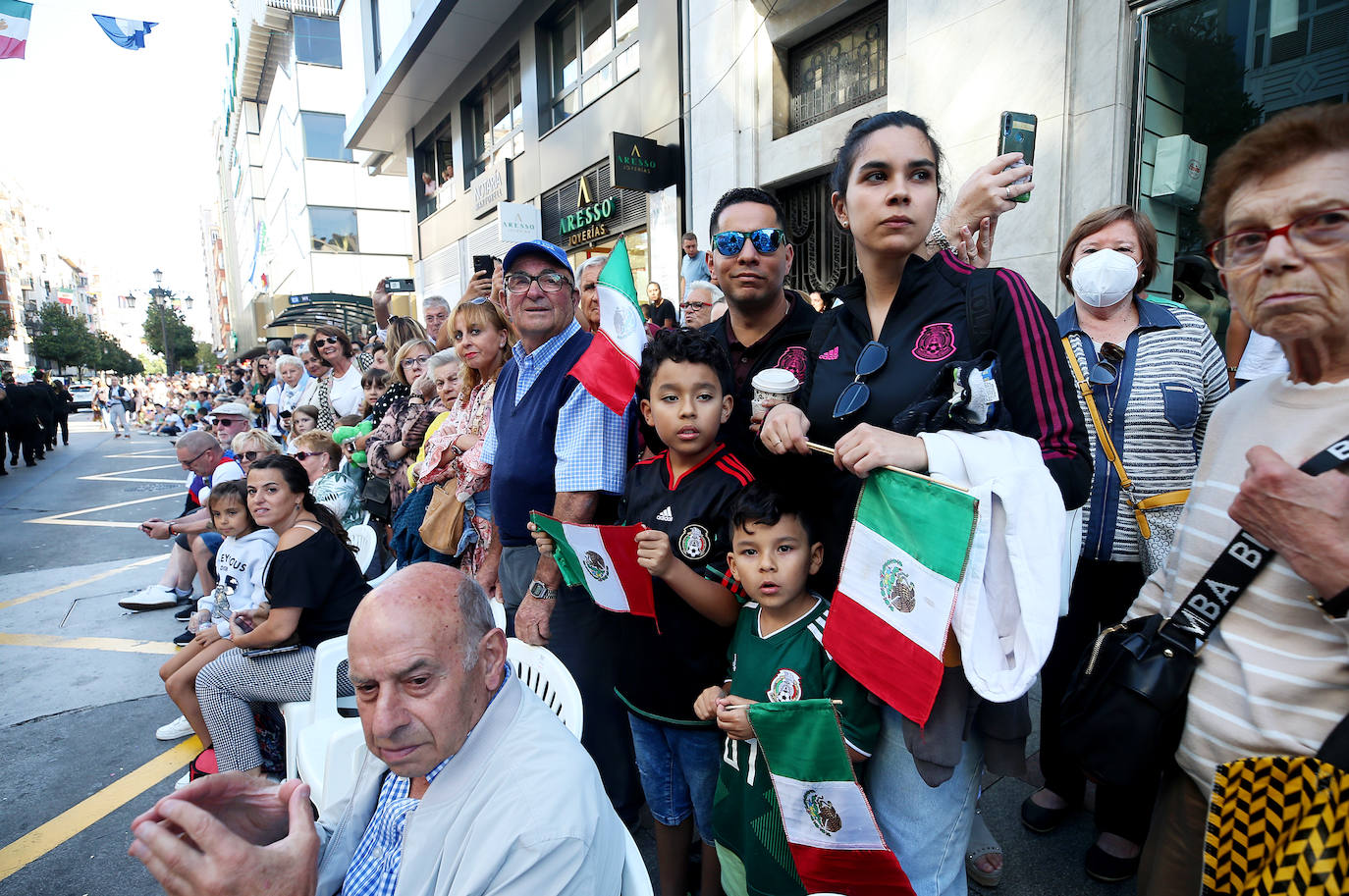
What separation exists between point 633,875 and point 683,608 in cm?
83

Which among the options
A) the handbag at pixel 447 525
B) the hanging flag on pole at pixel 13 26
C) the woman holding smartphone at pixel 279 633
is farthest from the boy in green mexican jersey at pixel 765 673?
the hanging flag on pole at pixel 13 26

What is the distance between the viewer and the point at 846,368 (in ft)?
5.80

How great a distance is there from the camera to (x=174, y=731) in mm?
3928

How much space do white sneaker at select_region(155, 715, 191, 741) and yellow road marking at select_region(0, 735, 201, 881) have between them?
2.4 inches

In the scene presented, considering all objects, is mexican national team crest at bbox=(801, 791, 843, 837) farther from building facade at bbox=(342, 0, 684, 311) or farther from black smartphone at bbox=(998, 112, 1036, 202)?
building facade at bbox=(342, 0, 684, 311)

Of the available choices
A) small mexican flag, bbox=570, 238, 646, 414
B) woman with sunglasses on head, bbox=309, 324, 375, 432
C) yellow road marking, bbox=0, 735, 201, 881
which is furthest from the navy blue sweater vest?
woman with sunglasses on head, bbox=309, 324, 375, 432

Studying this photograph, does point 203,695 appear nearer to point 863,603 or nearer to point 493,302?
point 493,302

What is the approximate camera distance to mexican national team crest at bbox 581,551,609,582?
2125mm

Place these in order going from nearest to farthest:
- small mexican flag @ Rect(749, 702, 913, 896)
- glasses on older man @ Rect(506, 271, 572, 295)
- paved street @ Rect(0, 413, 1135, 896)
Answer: small mexican flag @ Rect(749, 702, 913, 896)
paved street @ Rect(0, 413, 1135, 896)
glasses on older man @ Rect(506, 271, 572, 295)

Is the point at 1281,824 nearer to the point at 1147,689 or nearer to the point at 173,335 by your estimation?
the point at 1147,689

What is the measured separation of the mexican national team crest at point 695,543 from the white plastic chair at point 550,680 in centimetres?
66

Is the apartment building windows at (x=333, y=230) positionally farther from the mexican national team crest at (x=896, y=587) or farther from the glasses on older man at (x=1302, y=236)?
the glasses on older man at (x=1302, y=236)

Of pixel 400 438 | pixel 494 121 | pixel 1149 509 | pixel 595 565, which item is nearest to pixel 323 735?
pixel 595 565

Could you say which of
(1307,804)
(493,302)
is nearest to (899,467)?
(1307,804)
